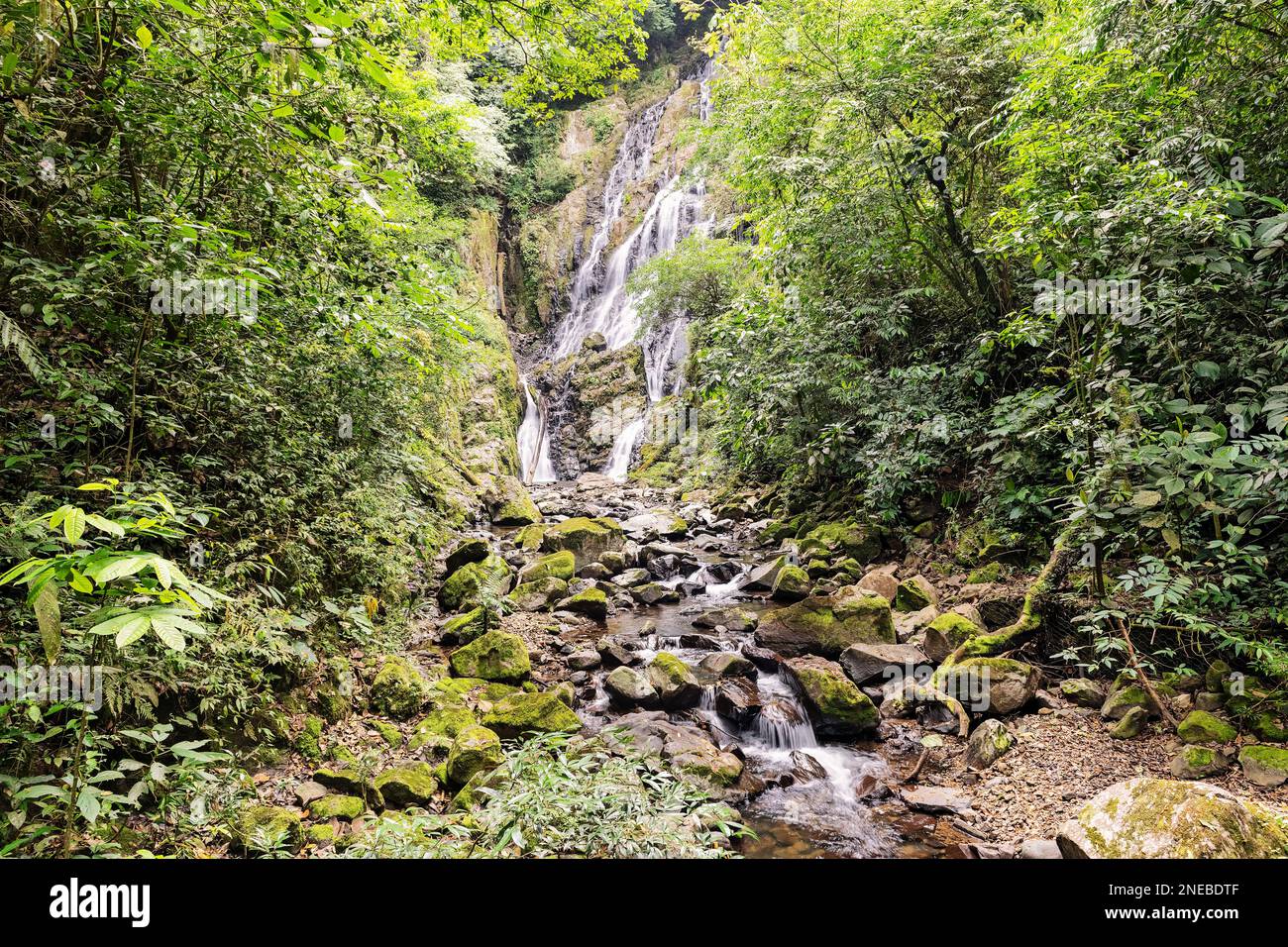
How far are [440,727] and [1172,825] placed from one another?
16.5 ft

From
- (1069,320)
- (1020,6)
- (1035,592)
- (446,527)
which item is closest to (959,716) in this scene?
(1035,592)

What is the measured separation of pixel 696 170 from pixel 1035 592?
13332 mm

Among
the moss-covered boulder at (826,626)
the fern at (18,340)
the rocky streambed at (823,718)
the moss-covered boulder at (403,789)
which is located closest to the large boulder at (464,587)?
the rocky streambed at (823,718)

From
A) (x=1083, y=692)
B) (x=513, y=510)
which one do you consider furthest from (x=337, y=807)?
(x=513, y=510)

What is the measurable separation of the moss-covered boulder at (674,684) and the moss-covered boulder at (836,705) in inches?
47.0

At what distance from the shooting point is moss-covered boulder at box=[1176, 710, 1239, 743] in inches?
150

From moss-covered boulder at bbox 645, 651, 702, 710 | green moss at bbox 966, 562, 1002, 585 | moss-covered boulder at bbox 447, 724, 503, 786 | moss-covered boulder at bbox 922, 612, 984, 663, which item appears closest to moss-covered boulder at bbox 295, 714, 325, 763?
moss-covered boulder at bbox 447, 724, 503, 786

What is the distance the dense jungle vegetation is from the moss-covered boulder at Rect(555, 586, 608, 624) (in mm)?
2212

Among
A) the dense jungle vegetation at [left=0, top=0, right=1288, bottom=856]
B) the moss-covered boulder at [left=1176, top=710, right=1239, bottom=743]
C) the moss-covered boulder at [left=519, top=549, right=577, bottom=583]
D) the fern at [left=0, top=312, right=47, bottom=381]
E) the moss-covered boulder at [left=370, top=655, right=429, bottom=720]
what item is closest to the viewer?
the fern at [left=0, top=312, right=47, bottom=381]

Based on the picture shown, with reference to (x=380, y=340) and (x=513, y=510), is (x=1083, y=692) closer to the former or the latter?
(x=380, y=340)

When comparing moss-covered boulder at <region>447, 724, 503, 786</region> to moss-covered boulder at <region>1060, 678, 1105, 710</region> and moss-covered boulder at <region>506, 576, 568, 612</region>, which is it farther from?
moss-covered boulder at <region>1060, 678, 1105, 710</region>

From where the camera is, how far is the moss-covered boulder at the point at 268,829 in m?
3.03

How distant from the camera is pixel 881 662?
603 centimetres

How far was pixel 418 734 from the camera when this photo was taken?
15.3 ft
